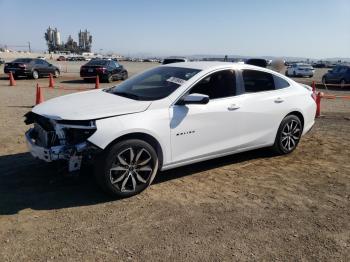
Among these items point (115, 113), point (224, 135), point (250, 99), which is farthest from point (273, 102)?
point (115, 113)

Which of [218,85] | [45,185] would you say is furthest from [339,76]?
[45,185]

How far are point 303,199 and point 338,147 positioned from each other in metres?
3.08

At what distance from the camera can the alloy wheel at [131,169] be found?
4637mm

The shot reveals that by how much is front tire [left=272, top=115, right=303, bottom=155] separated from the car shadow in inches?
34.6

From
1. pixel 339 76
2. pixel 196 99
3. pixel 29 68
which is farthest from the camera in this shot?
pixel 29 68

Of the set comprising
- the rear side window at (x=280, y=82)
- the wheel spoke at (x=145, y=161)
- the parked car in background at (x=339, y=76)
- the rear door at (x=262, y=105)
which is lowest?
→ the wheel spoke at (x=145, y=161)

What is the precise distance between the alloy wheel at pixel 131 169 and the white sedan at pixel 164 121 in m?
0.01

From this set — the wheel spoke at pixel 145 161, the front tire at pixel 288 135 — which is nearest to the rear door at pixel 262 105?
the front tire at pixel 288 135

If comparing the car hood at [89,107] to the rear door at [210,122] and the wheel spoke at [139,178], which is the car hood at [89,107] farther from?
the wheel spoke at [139,178]

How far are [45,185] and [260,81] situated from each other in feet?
12.1

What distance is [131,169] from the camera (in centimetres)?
476

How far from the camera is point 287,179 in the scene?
5695mm

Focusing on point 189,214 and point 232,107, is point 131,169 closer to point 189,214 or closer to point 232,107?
point 189,214

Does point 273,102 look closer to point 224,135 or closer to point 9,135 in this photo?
point 224,135
